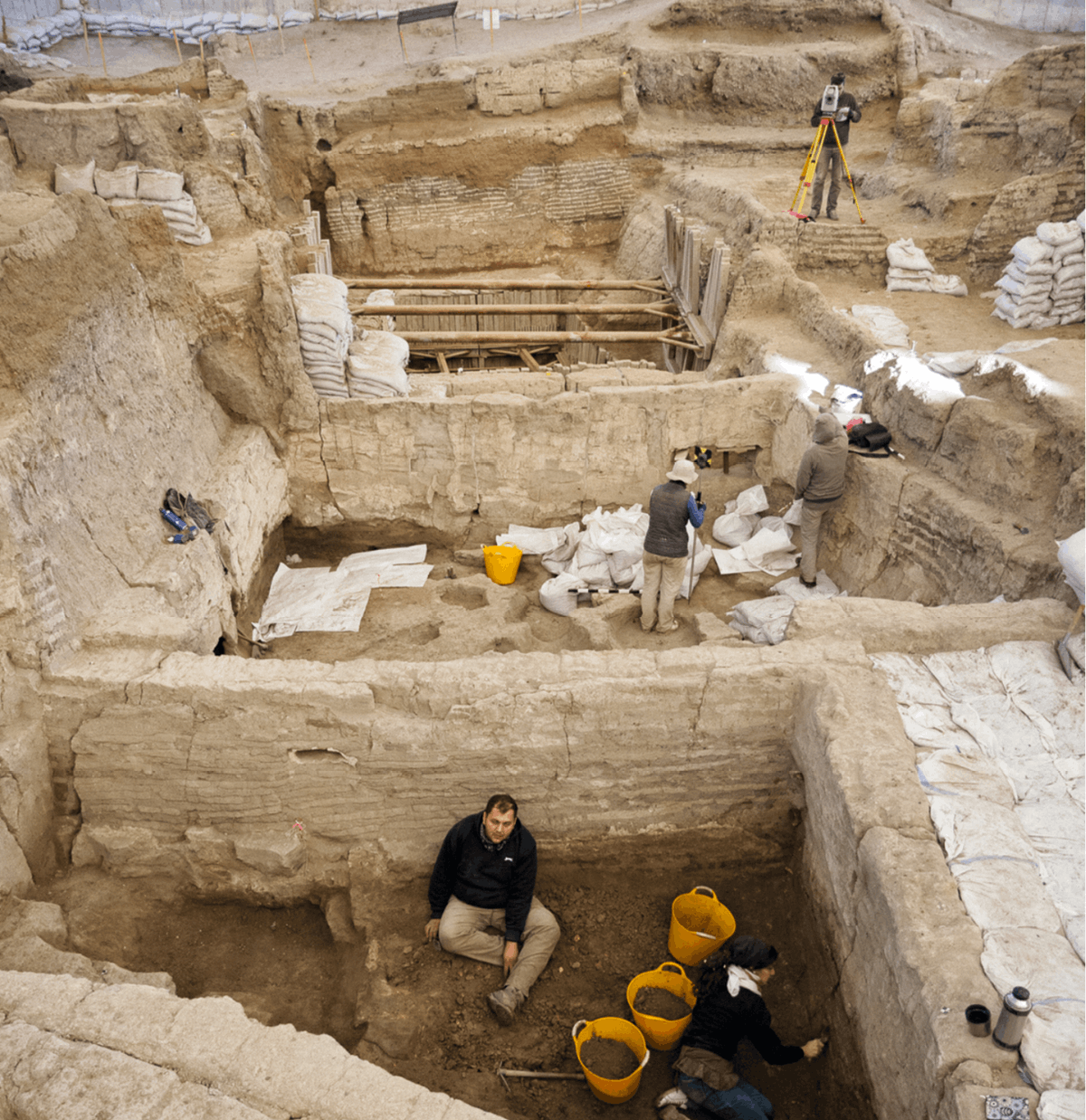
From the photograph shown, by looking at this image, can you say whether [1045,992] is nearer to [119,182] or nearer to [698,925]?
[698,925]

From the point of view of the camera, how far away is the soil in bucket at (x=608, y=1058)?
344cm

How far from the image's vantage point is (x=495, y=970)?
13.0 feet

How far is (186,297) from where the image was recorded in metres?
6.28

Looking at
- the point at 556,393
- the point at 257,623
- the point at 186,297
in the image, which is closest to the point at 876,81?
the point at 556,393

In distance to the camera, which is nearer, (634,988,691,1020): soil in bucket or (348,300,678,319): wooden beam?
(634,988,691,1020): soil in bucket

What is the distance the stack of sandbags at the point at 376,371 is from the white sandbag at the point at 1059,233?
614 cm

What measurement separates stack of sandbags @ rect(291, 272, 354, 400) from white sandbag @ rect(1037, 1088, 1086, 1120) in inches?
250

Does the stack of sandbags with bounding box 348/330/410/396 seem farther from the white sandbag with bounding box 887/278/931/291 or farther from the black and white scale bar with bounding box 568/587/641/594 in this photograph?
the white sandbag with bounding box 887/278/931/291

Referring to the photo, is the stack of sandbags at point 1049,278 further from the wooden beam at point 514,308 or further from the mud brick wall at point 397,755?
the mud brick wall at point 397,755

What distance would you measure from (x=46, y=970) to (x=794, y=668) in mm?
3577

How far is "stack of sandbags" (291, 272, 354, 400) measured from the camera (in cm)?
681

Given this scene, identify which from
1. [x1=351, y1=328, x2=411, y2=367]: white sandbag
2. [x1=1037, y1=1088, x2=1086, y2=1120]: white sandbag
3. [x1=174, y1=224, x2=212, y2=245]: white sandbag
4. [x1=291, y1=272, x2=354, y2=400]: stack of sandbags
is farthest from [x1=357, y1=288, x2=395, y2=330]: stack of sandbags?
[x1=1037, y1=1088, x2=1086, y2=1120]: white sandbag

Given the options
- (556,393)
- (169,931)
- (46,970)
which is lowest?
(169,931)

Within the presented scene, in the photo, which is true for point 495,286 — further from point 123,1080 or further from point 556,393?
point 123,1080
